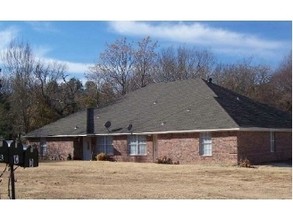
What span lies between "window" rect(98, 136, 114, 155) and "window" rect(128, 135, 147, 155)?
129 cm

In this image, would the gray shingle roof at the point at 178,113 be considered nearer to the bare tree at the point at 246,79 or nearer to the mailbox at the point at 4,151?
the bare tree at the point at 246,79

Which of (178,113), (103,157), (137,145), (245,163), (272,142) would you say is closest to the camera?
(245,163)

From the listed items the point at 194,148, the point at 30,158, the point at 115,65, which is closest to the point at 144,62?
the point at 115,65

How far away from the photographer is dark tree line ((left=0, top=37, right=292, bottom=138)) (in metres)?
21.1

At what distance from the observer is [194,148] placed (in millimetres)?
23422

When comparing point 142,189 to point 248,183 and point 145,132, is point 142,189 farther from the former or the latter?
point 145,132

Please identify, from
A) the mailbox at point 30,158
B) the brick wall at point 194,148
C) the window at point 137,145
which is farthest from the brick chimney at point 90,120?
the mailbox at point 30,158

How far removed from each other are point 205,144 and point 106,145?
635 cm

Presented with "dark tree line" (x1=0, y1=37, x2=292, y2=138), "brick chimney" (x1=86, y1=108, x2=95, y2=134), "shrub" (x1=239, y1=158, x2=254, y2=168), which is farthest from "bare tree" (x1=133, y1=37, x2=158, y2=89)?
"shrub" (x1=239, y1=158, x2=254, y2=168)

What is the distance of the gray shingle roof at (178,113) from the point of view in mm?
23500

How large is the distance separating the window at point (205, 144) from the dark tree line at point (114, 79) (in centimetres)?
285

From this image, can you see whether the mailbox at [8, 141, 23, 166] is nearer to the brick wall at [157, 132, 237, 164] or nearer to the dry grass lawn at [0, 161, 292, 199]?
the dry grass lawn at [0, 161, 292, 199]

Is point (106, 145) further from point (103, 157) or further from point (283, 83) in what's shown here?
point (283, 83)
